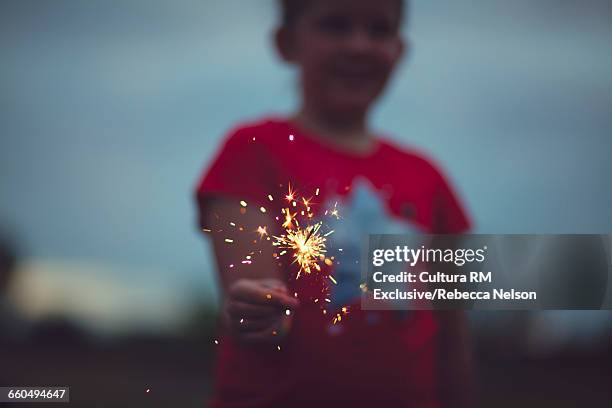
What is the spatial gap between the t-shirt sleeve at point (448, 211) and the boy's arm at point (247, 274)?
0.31 metres

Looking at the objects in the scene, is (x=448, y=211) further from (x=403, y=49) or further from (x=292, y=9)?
(x=292, y=9)

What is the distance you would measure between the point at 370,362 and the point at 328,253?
8.3 inches

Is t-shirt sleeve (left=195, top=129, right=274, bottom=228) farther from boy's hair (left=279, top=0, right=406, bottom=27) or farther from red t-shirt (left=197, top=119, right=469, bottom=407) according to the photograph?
boy's hair (left=279, top=0, right=406, bottom=27)

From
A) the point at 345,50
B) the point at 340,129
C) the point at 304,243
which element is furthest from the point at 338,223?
the point at 345,50

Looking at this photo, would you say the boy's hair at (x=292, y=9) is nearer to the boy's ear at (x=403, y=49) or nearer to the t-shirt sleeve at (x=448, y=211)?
the boy's ear at (x=403, y=49)

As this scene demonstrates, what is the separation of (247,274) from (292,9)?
0.50 m

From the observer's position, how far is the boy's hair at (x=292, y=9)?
1.15m

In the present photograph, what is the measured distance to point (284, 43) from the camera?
1.17 meters

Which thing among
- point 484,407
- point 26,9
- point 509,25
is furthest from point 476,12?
point 26,9

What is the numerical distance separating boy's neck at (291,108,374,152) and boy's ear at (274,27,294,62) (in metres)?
0.11

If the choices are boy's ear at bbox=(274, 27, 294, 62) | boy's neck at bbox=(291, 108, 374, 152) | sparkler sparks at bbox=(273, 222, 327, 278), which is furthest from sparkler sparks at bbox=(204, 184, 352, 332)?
boy's ear at bbox=(274, 27, 294, 62)

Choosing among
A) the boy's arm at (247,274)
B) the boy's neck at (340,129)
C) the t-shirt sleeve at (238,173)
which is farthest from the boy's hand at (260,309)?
the boy's neck at (340,129)

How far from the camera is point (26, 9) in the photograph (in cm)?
123

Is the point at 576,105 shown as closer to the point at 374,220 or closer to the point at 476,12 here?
the point at 476,12
